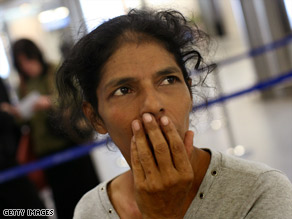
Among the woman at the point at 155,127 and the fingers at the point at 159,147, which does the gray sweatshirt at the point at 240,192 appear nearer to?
the woman at the point at 155,127

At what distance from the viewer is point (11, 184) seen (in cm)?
305

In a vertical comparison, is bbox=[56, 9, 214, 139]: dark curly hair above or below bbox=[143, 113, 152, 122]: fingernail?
above

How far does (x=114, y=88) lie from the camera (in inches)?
48.7

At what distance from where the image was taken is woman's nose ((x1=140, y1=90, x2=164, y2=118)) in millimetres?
1110

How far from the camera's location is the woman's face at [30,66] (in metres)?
3.33

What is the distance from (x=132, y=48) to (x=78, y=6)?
22.6 feet

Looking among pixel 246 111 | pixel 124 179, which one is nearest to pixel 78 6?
pixel 246 111

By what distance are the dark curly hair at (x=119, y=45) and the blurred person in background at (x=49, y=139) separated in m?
1.88

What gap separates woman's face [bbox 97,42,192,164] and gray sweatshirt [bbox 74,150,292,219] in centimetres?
16

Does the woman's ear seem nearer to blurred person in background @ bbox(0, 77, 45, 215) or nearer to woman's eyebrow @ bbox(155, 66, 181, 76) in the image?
woman's eyebrow @ bbox(155, 66, 181, 76)

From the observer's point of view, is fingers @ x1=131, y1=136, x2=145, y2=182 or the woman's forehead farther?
the woman's forehead

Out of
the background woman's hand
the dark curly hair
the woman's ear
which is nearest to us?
the dark curly hair

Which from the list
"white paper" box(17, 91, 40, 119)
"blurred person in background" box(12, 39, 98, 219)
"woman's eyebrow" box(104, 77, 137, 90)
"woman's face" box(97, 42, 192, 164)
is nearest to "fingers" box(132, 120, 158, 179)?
"woman's face" box(97, 42, 192, 164)

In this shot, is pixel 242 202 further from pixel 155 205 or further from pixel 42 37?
pixel 42 37
